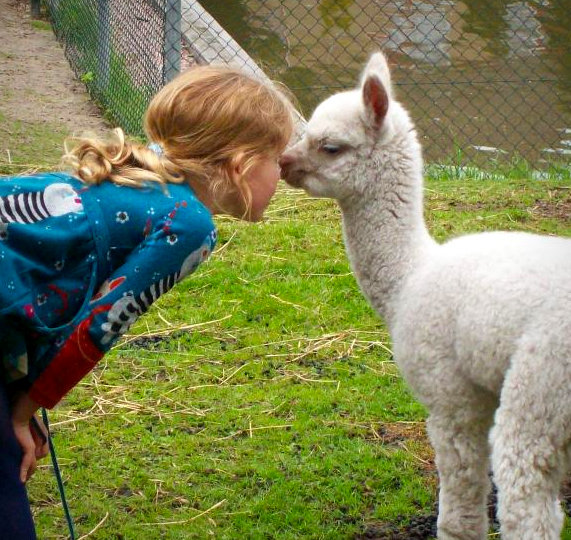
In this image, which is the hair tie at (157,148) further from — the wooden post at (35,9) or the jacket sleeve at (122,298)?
the wooden post at (35,9)

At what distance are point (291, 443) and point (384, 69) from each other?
58.9 inches

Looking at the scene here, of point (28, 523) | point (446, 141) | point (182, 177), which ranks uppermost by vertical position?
point (182, 177)

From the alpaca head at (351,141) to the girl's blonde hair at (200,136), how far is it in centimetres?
58

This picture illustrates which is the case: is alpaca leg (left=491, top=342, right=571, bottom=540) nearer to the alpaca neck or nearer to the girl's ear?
the alpaca neck

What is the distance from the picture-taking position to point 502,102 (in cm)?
979

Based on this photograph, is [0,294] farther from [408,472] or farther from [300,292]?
[300,292]

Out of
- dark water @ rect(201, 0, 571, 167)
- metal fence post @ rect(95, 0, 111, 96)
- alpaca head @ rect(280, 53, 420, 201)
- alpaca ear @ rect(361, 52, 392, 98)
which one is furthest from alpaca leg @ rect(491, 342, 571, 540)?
metal fence post @ rect(95, 0, 111, 96)

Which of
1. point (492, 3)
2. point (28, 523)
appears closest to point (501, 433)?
point (28, 523)

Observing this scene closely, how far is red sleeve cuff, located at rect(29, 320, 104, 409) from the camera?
8.31 feet

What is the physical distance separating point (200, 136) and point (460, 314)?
0.89 metres

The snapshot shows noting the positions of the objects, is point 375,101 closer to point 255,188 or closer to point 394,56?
point 255,188

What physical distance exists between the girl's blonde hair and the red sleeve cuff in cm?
45

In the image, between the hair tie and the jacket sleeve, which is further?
the hair tie

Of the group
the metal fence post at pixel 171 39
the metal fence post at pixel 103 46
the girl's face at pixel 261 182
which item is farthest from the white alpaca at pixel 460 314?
the metal fence post at pixel 103 46
